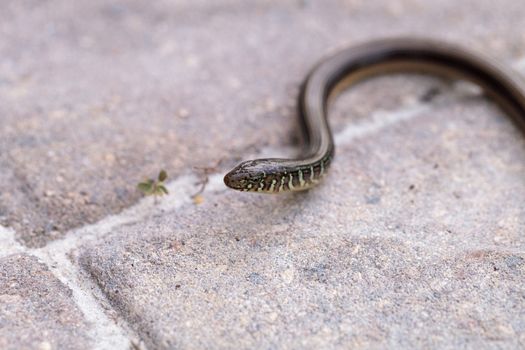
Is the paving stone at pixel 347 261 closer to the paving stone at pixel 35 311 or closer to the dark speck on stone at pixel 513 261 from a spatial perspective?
the dark speck on stone at pixel 513 261

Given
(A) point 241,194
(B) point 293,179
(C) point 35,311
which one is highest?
(B) point 293,179

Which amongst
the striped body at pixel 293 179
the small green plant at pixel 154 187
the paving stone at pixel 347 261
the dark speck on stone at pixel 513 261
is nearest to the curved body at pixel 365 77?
the striped body at pixel 293 179

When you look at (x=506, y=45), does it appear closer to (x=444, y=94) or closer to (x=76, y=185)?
(x=444, y=94)

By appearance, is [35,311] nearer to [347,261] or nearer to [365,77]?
[347,261]

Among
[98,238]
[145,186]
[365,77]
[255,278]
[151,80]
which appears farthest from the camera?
[365,77]

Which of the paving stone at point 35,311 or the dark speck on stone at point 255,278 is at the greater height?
the dark speck on stone at point 255,278

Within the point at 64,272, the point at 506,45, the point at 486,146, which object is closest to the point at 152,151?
the point at 64,272

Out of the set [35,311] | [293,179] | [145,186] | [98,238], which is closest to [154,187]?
[145,186]

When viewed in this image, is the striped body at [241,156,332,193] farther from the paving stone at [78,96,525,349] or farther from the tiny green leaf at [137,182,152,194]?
the tiny green leaf at [137,182,152,194]
